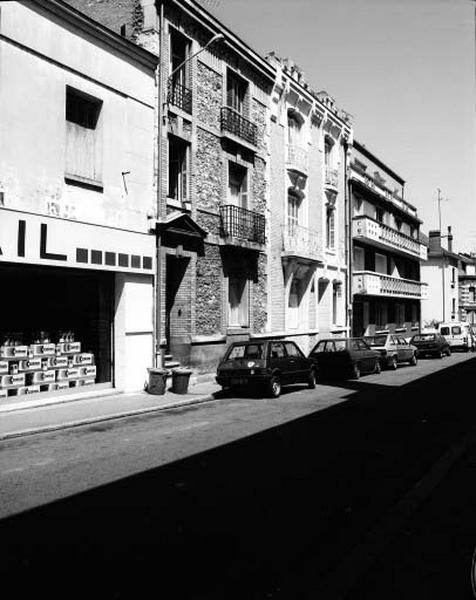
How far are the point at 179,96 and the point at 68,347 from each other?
28.2ft

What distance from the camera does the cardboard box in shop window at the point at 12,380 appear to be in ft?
41.9

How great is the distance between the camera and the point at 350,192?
31.9 m

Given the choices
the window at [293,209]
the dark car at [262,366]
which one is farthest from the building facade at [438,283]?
the dark car at [262,366]

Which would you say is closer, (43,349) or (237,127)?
(43,349)

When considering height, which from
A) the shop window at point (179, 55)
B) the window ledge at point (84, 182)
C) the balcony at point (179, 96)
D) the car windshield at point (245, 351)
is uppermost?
the shop window at point (179, 55)

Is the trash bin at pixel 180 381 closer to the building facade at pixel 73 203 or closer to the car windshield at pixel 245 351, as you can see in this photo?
the building facade at pixel 73 203

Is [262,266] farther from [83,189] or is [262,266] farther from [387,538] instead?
[387,538]

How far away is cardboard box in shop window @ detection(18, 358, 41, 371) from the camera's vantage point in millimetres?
13195

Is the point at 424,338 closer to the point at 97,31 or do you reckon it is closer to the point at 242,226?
the point at 242,226

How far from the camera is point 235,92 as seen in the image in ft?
70.5

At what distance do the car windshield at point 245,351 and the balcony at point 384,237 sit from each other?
716 inches

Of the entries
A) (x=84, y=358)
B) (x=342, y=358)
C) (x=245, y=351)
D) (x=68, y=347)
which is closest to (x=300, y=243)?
(x=342, y=358)

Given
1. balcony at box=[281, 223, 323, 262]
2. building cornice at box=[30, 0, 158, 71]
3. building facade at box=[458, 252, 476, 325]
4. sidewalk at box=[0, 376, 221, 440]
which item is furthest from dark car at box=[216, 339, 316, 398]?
building facade at box=[458, 252, 476, 325]

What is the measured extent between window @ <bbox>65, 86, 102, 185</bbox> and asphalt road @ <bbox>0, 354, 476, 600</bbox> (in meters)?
6.46
